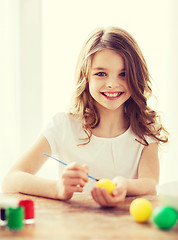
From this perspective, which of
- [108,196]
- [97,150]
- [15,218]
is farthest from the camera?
[97,150]

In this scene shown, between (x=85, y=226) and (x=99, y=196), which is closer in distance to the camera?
(x=85, y=226)

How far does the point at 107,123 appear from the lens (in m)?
1.80

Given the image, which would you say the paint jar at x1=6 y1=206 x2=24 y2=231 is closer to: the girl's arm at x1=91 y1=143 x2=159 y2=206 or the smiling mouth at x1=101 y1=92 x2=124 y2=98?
the girl's arm at x1=91 y1=143 x2=159 y2=206

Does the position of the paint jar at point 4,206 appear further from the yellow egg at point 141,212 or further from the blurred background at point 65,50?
the blurred background at point 65,50

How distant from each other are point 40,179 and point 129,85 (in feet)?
1.95

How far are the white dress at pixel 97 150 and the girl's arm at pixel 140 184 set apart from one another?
43mm

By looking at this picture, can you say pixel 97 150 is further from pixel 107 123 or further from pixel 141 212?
pixel 141 212

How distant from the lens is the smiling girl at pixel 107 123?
63.4 inches

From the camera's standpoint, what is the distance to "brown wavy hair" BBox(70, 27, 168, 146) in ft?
5.32

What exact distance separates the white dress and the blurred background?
3.04 ft

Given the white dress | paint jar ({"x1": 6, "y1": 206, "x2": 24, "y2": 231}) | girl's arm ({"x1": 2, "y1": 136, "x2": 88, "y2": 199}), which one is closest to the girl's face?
the white dress

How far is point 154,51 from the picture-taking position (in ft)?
8.96

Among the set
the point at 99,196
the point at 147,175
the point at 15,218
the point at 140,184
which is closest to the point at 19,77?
the point at 147,175

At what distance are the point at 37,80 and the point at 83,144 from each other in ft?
3.55
